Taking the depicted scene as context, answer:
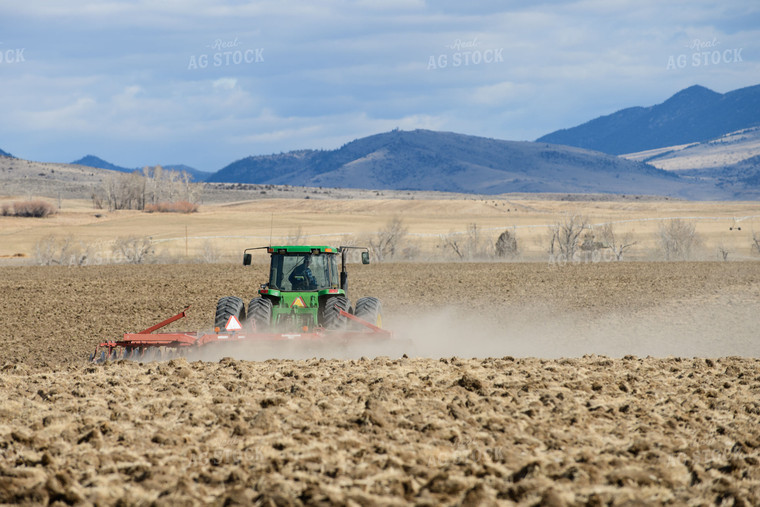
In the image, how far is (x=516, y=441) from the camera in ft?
25.6

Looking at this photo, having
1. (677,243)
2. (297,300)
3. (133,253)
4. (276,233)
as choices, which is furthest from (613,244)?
(297,300)

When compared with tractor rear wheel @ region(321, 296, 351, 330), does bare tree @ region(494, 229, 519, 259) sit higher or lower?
lower

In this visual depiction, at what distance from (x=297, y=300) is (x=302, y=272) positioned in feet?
1.89

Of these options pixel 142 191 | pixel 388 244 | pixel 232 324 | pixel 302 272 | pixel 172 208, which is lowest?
pixel 388 244

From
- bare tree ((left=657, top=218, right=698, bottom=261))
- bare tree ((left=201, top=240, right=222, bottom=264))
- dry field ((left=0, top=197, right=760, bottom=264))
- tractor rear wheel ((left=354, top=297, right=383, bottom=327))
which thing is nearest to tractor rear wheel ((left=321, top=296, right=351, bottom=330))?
tractor rear wheel ((left=354, top=297, right=383, bottom=327))

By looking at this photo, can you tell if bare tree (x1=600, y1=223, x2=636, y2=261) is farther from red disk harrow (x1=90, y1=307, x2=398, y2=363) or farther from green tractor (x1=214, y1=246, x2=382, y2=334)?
red disk harrow (x1=90, y1=307, x2=398, y2=363)

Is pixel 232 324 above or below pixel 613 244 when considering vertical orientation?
above

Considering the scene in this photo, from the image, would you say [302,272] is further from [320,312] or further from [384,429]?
[384,429]

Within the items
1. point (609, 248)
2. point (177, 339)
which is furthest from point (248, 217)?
point (177, 339)

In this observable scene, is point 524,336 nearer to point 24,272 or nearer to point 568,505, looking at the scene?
point 568,505

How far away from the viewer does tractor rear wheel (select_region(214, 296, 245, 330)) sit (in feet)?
48.1

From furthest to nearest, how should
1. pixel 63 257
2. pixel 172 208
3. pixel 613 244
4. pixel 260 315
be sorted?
pixel 172 208 → pixel 613 244 → pixel 63 257 → pixel 260 315

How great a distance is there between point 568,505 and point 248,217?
78.2m

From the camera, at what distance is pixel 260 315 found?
14.4 metres
